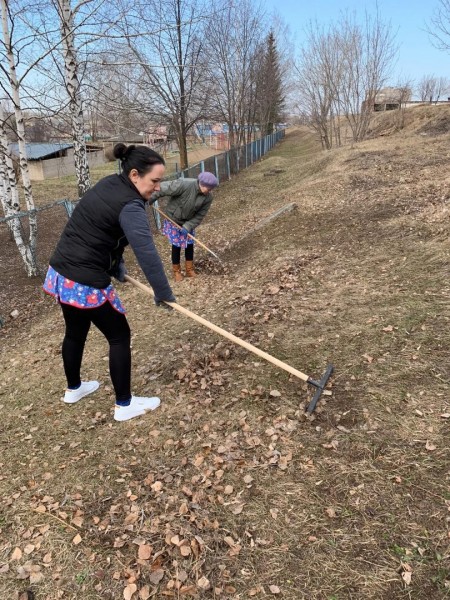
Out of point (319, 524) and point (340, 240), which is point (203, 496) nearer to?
point (319, 524)

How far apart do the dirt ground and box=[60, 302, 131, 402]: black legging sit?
454 mm

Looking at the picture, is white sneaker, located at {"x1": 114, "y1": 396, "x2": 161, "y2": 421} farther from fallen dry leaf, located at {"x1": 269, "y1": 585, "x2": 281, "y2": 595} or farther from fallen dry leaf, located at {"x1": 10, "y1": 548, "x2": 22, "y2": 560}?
fallen dry leaf, located at {"x1": 269, "y1": 585, "x2": 281, "y2": 595}

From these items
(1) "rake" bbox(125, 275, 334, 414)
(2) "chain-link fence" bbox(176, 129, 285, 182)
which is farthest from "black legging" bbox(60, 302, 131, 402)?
(2) "chain-link fence" bbox(176, 129, 285, 182)

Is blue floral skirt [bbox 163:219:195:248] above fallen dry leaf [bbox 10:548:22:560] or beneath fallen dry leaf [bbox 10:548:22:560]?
A: above

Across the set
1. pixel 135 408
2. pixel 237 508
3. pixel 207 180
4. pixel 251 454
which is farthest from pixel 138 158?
pixel 207 180

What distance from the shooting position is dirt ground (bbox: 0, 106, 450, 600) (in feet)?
7.10

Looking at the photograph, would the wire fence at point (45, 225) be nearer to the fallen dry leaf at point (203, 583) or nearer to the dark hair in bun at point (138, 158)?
the dark hair in bun at point (138, 158)

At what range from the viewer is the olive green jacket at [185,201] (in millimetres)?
5992

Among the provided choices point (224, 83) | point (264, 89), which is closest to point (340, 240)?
point (224, 83)

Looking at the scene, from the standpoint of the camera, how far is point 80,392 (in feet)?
11.8

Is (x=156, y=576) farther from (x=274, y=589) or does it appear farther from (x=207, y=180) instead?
(x=207, y=180)

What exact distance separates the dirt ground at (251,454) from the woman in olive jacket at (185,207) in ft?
3.98

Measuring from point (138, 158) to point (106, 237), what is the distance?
0.54 m

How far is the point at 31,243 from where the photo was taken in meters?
7.09
